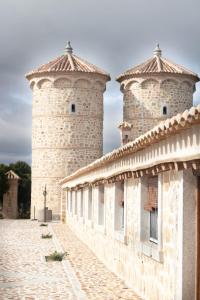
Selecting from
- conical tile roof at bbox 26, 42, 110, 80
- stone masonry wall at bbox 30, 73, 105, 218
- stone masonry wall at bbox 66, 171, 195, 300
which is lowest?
stone masonry wall at bbox 66, 171, 195, 300

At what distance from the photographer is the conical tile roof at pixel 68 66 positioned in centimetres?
3641

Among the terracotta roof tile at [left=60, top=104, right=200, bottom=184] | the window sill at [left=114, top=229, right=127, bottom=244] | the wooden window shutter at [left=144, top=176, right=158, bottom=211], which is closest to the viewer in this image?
the terracotta roof tile at [left=60, top=104, right=200, bottom=184]

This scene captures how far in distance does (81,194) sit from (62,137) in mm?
14610

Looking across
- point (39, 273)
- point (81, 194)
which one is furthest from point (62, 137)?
point (39, 273)

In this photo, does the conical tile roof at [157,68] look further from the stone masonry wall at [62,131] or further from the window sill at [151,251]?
the window sill at [151,251]

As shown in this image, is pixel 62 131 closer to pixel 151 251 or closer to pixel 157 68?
pixel 157 68

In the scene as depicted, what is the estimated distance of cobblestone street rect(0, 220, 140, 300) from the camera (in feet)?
30.7

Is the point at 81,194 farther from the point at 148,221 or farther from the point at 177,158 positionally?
the point at 177,158

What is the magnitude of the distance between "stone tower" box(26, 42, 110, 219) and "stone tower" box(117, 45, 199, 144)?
2969mm

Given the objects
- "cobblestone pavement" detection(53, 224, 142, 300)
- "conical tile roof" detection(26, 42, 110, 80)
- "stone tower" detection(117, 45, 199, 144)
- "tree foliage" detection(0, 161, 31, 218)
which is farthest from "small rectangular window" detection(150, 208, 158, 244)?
"tree foliage" detection(0, 161, 31, 218)

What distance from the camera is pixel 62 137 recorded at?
3628cm

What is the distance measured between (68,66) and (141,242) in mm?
27975

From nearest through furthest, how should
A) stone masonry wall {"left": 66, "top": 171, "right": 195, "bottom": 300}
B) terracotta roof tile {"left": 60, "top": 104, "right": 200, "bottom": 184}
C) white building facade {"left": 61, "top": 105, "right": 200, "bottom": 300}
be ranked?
terracotta roof tile {"left": 60, "top": 104, "right": 200, "bottom": 184}
white building facade {"left": 61, "top": 105, "right": 200, "bottom": 300}
stone masonry wall {"left": 66, "top": 171, "right": 195, "bottom": 300}

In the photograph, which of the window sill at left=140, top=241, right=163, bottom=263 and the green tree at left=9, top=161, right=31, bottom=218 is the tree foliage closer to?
the green tree at left=9, top=161, right=31, bottom=218
